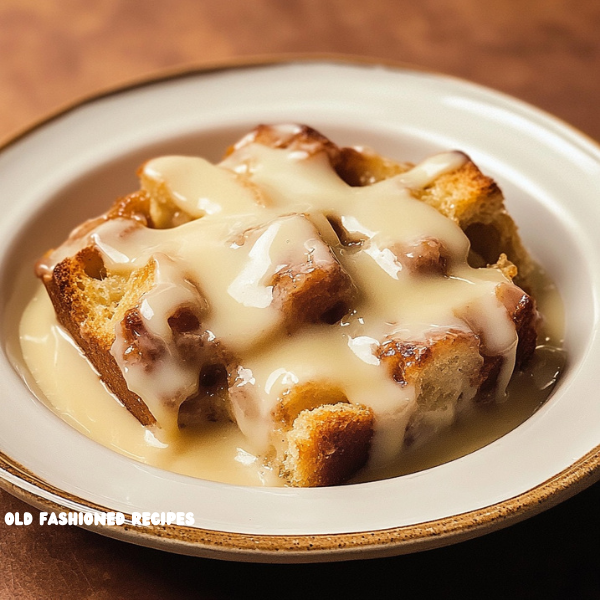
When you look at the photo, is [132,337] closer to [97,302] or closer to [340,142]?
[97,302]

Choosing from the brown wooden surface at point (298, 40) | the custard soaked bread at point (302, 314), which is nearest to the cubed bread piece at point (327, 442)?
the custard soaked bread at point (302, 314)

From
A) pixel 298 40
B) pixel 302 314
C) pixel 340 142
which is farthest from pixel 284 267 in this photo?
pixel 298 40

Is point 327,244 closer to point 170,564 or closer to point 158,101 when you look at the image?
point 170,564

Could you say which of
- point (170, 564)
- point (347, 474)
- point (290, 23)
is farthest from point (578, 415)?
point (290, 23)

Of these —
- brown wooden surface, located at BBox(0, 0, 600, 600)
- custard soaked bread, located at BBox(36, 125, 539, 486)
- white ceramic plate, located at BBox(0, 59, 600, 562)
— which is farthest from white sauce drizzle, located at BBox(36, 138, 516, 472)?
brown wooden surface, located at BBox(0, 0, 600, 600)

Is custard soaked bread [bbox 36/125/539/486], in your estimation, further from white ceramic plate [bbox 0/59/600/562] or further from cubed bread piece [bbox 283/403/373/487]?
white ceramic plate [bbox 0/59/600/562]
